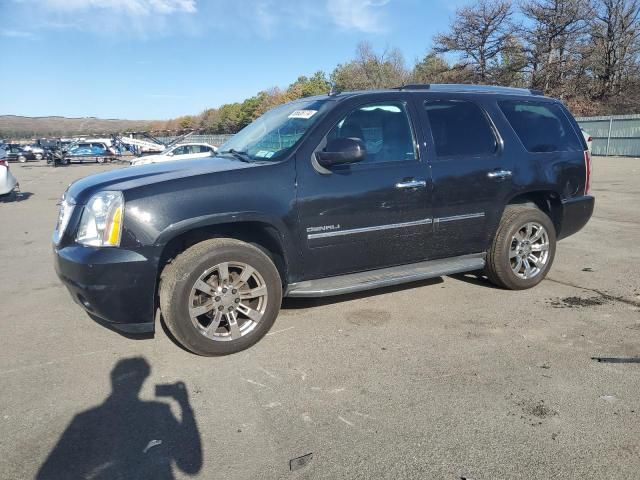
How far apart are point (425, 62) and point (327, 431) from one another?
5762cm

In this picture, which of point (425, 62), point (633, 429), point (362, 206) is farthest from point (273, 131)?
point (425, 62)

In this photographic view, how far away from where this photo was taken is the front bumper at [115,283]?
3.40 meters

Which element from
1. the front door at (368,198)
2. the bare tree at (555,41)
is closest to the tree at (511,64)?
the bare tree at (555,41)

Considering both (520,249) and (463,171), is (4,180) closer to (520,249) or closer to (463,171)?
(463,171)

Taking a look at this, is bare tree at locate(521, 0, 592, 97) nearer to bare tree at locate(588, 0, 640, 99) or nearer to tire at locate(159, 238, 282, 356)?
bare tree at locate(588, 0, 640, 99)

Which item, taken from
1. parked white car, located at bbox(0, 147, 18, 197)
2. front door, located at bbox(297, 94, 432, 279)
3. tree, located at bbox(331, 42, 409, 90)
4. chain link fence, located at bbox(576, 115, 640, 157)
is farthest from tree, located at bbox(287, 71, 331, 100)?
front door, located at bbox(297, 94, 432, 279)

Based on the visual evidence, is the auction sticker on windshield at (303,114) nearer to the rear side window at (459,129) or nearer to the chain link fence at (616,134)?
the rear side window at (459,129)

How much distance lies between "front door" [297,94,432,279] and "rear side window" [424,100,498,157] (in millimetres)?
263

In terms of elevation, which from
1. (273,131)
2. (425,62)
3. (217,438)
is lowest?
(217,438)

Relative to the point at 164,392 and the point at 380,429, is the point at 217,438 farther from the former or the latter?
the point at 380,429

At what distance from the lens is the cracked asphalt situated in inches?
102

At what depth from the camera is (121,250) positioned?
3.42 m

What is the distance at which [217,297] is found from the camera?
12.2ft

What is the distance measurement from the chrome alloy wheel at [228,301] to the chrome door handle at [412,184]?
56.3 inches
